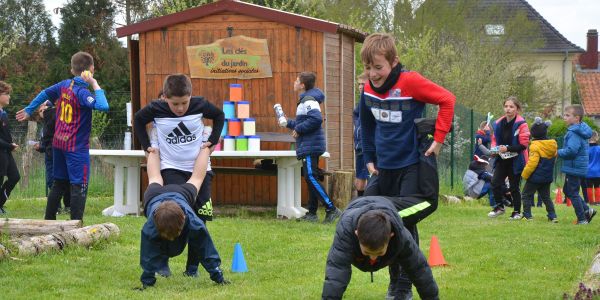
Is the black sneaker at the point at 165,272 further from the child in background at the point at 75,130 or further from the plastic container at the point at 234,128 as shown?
the plastic container at the point at 234,128

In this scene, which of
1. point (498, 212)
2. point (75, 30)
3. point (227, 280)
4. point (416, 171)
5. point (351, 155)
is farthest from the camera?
point (75, 30)

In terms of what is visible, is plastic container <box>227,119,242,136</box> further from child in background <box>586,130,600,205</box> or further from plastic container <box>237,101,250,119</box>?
child in background <box>586,130,600,205</box>

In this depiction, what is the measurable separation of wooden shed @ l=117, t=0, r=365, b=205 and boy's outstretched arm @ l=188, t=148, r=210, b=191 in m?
6.71

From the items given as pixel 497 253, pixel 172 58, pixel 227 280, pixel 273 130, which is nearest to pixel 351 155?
pixel 273 130

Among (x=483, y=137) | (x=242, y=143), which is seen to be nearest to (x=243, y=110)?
(x=242, y=143)

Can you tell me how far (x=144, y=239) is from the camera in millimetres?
7375

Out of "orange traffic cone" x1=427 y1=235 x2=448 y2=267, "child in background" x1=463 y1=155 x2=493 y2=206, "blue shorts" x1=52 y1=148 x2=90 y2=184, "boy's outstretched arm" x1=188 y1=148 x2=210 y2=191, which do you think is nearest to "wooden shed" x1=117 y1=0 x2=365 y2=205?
"child in background" x1=463 y1=155 x2=493 y2=206

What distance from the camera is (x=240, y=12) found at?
15.0m

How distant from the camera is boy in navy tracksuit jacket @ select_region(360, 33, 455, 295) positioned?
6949mm

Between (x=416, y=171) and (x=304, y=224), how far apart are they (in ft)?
19.7

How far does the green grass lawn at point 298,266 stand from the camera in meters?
7.54

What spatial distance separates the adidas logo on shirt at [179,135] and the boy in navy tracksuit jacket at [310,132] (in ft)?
15.5

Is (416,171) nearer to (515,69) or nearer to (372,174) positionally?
(372,174)

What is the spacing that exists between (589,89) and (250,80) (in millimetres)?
49371
